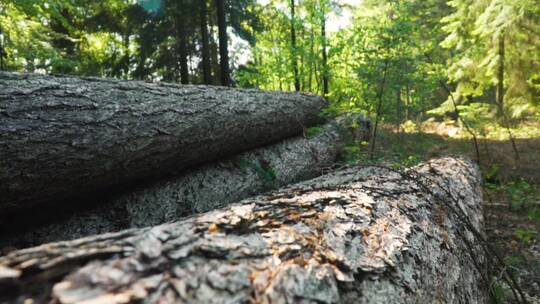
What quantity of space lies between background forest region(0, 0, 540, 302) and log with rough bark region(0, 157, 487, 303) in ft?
8.00

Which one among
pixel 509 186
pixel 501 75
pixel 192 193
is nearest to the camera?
pixel 192 193

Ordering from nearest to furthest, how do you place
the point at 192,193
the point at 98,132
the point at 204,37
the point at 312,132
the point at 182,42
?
1. the point at 98,132
2. the point at 192,193
3. the point at 312,132
4. the point at 204,37
5. the point at 182,42

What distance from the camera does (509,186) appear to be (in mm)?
6008

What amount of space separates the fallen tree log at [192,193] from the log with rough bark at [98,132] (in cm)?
18

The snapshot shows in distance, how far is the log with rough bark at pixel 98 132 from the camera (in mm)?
2598

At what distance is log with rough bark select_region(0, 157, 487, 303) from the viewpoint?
983 millimetres

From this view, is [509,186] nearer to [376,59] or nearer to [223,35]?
[376,59]

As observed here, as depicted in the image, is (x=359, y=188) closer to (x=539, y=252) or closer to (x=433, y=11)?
(x=539, y=252)

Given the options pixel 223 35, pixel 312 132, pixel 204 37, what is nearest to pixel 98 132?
pixel 312 132

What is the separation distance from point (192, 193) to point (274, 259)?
2757 millimetres

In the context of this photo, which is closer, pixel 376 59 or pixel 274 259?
pixel 274 259

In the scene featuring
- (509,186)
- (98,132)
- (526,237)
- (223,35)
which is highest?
(223,35)

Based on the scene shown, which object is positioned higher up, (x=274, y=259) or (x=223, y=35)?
(x=223, y=35)

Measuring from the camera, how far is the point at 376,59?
692 cm
